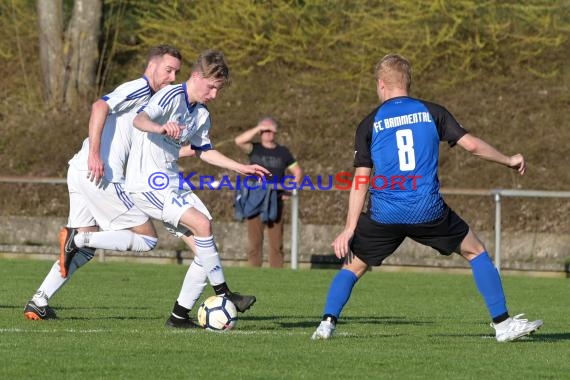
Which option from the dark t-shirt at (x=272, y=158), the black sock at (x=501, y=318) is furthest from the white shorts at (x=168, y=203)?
the dark t-shirt at (x=272, y=158)

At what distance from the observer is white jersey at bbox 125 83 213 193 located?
354 inches

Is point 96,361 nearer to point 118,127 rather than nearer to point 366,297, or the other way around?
point 118,127

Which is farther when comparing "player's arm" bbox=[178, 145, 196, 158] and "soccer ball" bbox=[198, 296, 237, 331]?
"player's arm" bbox=[178, 145, 196, 158]

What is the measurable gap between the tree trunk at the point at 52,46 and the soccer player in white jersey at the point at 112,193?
15.4m

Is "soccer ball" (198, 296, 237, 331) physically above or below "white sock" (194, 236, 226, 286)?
below

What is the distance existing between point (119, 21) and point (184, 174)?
4792mm

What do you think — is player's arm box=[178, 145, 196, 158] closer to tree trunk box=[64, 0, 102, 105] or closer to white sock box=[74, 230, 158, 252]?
white sock box=[74, 230, 158, 252]

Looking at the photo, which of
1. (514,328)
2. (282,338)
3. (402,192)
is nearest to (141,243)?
(282,338)

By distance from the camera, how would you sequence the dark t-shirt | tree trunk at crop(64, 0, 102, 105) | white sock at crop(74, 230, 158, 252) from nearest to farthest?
1. white sock at crop(74, 230, 158, 252)
2. the dark t-shirt
3. tree trunk at crop(64, 0, 102, 105)

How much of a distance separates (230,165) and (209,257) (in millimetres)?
688

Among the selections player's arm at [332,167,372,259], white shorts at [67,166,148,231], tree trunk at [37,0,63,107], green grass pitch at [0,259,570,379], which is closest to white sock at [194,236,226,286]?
green grass pitch at [0,259,570,379]

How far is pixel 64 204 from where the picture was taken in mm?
21641

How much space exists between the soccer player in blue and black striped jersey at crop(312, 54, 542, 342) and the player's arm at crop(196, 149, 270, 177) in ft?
3.39

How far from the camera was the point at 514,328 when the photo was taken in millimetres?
8219
